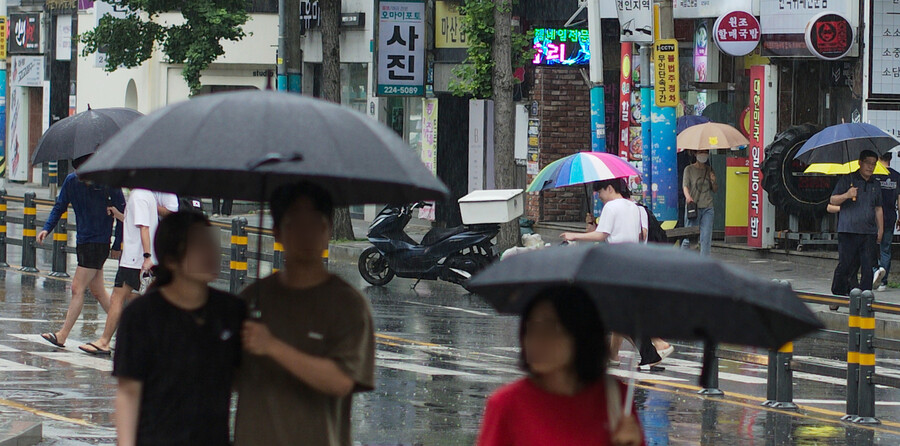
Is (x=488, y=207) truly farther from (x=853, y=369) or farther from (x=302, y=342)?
(x=302, y=342)

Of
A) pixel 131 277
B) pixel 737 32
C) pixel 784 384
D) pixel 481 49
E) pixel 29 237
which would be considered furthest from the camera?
pixel 481 49

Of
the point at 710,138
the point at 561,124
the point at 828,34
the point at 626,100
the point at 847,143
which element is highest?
the point at 828,34

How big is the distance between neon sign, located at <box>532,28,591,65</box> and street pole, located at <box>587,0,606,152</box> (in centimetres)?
508

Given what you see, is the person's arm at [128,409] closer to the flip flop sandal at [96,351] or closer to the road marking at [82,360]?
the road marking at [82,360]

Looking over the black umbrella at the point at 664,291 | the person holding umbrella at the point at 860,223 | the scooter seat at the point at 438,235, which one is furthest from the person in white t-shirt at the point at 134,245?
the person holding umbrella at the point at 860,223

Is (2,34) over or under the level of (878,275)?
over

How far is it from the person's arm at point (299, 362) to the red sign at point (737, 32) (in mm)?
18346

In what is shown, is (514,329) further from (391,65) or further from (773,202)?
(391,65)

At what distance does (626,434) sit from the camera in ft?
12.2

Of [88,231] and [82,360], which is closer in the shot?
[82,360]

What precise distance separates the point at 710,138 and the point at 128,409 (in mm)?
18691

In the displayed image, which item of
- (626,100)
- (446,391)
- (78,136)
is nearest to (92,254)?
(78,136)

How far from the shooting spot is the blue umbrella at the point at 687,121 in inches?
944

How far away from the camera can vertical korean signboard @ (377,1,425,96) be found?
27.1 meters
